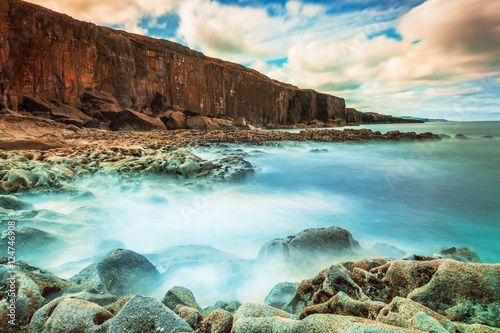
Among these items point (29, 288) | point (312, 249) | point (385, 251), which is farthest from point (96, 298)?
point (385, 251)

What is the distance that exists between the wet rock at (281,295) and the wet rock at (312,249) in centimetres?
41

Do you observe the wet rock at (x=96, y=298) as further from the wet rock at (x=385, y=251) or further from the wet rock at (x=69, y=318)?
the wet rock at (x=385, y=251)

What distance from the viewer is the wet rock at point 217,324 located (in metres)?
1.04

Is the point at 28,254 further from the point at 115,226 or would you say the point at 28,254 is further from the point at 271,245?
the point at 271,245

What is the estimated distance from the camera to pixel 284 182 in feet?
18.9

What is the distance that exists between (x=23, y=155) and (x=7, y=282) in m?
5.19

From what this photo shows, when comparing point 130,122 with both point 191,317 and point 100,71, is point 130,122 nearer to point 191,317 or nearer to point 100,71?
point 100,71

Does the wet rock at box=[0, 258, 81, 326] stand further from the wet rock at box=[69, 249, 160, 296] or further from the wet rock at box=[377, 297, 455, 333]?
the wet rock at box=[377, 297, 455, 333]

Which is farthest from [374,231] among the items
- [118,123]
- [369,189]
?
[118,123]

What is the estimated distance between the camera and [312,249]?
2.24 meters

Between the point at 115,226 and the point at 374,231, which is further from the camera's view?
the point at 374,231

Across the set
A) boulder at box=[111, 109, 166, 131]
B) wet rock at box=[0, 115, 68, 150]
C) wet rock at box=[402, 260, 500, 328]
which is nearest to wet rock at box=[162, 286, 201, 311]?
wet rock at box=[402, 260, 500, 328]

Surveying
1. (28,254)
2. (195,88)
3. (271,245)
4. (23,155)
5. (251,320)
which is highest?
(195,88)

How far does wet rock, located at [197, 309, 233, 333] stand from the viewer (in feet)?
3.40
